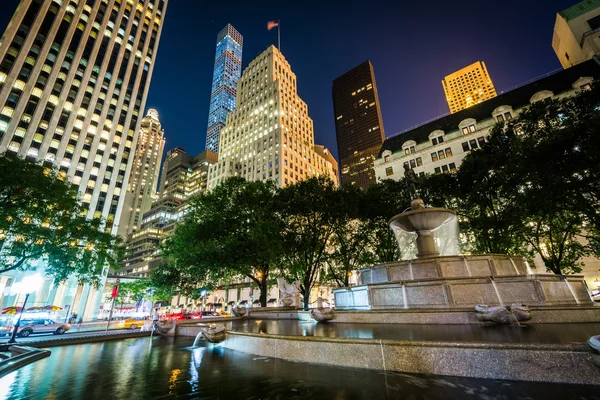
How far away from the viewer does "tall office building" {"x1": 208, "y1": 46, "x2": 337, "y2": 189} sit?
81.1 meters

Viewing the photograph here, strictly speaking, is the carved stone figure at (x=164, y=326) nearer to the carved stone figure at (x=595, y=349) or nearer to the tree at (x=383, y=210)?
the carved stone figure at (x=595, y=349)

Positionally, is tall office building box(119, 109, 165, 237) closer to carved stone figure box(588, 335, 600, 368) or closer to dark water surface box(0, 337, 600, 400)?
dark water surface box(0, 337, 600, 400)

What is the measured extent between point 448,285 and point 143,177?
198 meters

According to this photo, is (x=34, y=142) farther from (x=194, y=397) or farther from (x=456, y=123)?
(x=456, y=123)

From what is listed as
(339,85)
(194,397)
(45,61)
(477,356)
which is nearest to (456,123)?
(477,356)

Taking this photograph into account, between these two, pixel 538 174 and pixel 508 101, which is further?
pixel 508 101

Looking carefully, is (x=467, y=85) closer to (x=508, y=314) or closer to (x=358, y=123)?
(x=358, y=123)

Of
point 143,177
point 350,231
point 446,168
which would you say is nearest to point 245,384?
point 350,231

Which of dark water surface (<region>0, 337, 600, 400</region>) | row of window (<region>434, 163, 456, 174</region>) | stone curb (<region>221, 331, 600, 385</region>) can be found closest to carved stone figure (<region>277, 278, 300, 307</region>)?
dark water surface (<region>0, 337, 600, 400</region>)

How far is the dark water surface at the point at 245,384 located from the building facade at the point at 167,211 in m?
111

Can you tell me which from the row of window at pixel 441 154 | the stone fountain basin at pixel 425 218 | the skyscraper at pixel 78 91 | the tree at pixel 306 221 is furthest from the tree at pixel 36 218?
the row of window at pixel 441 154

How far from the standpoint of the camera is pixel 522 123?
68.0 ft

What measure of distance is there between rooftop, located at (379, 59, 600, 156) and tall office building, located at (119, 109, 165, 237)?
150 meters

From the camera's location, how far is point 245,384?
16.7 ft
